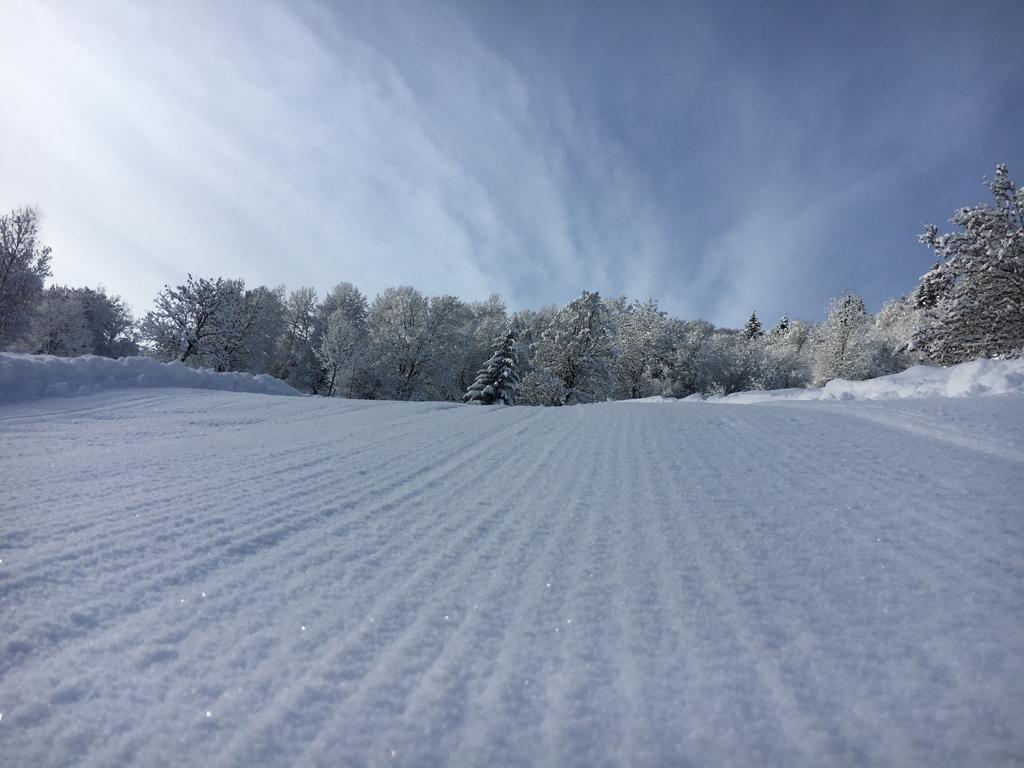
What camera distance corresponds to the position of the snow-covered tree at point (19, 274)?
18.7 meters

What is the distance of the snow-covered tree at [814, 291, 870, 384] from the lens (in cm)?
2297

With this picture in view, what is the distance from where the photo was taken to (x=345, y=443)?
2.94 meters

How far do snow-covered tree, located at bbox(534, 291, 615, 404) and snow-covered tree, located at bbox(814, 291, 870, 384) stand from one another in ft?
41.9

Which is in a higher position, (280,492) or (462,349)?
(462,349)

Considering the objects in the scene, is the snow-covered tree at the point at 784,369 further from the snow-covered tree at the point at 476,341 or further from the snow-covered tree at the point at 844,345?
the snow-covered tree at the point at 476,341

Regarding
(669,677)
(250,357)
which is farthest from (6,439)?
(250,357)

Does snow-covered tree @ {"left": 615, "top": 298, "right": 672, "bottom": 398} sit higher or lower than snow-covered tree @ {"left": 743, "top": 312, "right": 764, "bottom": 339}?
lower

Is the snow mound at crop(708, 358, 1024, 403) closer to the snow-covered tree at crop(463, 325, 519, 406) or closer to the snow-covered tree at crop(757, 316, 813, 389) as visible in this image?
the snow-covered tree at crop(463, 325, 519, 406)

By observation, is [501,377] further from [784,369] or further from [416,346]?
[784,369]

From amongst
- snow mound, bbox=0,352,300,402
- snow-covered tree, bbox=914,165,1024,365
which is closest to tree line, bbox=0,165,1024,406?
snow-covered tree, bbox=914,165,1024,365

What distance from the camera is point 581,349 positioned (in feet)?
68.3

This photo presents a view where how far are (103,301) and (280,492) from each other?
4563cm

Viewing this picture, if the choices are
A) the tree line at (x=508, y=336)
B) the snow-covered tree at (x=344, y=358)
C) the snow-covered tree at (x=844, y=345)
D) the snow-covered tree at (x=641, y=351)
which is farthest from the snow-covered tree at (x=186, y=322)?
the snow-covered tree at (x=844, y=345)

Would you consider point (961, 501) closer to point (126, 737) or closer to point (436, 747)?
point (436, 747)
